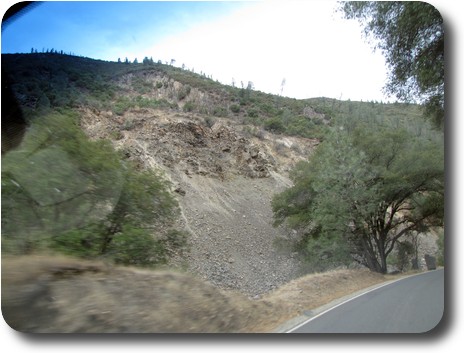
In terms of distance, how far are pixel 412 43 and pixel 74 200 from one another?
6.91m

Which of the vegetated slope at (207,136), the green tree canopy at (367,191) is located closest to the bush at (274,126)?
the vegetated slope at (207,136)

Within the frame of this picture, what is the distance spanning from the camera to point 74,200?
23.9 ft

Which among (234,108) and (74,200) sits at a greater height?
(234,108)

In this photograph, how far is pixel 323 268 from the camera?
60.2ft

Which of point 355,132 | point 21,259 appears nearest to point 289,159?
point 355,132

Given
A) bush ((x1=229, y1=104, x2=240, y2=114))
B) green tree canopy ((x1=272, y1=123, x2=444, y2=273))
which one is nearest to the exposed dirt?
green tree canopy ((x1=272, y1=123, x2=444, y2=273))

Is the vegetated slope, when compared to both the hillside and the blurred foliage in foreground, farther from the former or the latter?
the blurred foliage in foreground

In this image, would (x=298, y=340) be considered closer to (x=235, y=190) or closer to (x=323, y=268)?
(x=323, y=268)

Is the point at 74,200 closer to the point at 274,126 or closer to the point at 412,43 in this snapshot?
the point at 412,43

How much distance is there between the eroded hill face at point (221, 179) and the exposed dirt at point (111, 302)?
3136mm

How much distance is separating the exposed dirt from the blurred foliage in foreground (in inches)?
29.9

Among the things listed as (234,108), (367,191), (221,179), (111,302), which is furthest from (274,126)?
(111,302)

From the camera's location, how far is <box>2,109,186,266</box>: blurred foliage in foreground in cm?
638

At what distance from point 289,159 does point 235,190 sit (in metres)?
9.22
